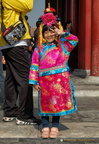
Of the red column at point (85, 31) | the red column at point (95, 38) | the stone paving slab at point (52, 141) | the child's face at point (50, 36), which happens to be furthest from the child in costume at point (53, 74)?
the red column at point (85, 31)

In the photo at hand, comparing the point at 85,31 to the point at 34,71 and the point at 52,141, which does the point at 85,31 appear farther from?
the point at 52,141

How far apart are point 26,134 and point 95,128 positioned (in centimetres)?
87

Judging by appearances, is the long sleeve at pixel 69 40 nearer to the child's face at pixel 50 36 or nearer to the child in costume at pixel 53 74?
the child in costume at pixel 53 74

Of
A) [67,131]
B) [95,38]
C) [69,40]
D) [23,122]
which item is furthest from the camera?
[95,38]

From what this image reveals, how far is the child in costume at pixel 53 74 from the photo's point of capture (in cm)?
417

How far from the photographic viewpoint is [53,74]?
13.7ft

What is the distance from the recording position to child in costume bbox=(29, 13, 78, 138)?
13.7 feet

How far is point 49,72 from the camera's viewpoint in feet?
13.7

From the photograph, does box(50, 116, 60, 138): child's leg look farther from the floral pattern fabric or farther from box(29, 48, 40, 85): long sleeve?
box(29, 48, 40, 85): long sleeve

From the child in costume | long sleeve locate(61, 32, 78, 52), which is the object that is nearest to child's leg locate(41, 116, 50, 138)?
the child in costume

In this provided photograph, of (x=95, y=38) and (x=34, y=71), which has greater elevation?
(x=34, y=71)

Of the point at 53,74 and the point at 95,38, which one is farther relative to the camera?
the point at 95,38

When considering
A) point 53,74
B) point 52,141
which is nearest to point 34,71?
point 53,74

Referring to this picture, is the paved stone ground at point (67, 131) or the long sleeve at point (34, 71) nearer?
the paved stone ground at point (67, 131)
